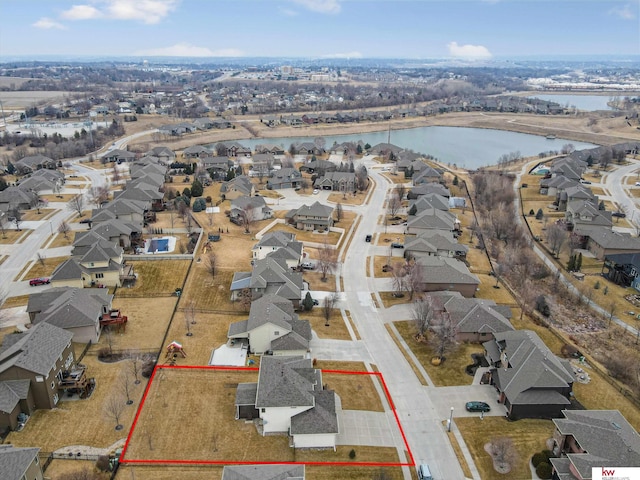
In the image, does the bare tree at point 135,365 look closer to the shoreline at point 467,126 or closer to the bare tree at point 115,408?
the bare tree at point 115,408

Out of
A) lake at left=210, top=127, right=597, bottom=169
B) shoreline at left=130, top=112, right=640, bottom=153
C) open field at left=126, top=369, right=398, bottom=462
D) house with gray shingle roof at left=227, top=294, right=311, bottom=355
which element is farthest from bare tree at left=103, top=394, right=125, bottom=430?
shoreline at left=130, top=112, right=640, bottom=153

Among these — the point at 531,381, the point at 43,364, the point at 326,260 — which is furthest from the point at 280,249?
the point at 531,381

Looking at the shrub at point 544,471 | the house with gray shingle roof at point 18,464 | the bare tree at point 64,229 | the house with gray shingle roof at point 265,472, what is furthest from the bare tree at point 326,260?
the bare tree at point 64,229

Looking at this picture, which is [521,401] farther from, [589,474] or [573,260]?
[573,260]

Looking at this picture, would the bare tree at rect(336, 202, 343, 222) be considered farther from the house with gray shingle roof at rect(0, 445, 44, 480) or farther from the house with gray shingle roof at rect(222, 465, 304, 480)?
the house with gray shingle roof at rect(0, 445, 44, 480)

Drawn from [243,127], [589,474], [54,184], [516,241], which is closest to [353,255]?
[516,241]

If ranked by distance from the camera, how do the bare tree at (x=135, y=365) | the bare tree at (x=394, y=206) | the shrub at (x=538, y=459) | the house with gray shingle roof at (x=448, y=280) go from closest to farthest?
the shrub at (x=538, y=459), the bare tree at (x=135, y=365), the house with gray shingle roof at (x=448, y=280), the bare tree at (x=394, y=206)

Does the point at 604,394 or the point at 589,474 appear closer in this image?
the point at 589,474

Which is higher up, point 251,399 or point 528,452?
point 251,399
